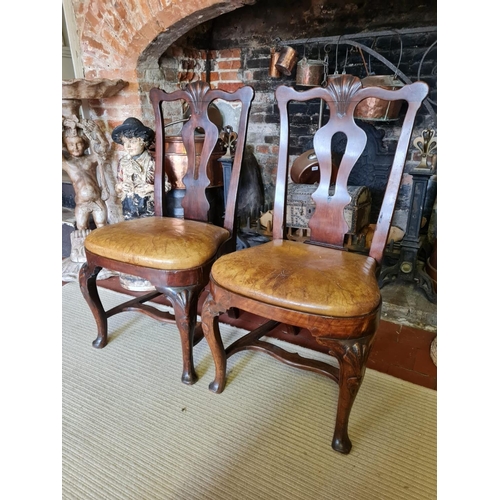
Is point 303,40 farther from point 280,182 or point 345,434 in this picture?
point 345,434

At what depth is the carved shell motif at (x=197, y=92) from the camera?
1.51 metres

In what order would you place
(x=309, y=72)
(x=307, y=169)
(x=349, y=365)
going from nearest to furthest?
(x=349, y=365), (x=309, y=72), (x=307, y=169)

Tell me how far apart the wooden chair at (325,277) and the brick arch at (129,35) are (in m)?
1.07

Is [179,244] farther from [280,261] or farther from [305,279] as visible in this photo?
[305,279]

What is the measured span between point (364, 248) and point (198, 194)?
1155 millimetres

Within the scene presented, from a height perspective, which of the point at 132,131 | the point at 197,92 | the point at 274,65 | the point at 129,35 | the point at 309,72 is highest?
the point at 129,35

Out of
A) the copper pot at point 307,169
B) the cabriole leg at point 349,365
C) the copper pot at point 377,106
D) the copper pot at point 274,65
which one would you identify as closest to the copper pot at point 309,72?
the copper pot at point 274,65

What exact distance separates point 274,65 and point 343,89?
132cm

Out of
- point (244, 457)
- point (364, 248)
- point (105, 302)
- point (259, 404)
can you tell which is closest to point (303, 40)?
point (364, 248)

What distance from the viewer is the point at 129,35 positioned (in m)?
2.20

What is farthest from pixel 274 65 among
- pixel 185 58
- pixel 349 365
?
pixel 349 365

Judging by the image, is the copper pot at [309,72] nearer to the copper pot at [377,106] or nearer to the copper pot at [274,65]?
the copper pot at [274,65]

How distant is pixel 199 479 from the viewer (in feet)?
3.48

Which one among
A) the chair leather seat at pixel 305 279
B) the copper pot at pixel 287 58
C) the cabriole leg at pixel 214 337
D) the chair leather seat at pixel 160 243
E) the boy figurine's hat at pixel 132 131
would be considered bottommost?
the cabriole leg at pixel 214 337
